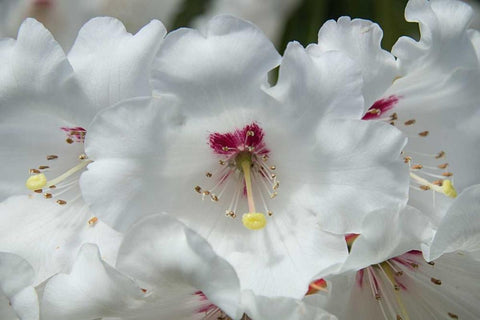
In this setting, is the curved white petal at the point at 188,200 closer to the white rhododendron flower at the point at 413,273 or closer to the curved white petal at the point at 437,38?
the white rhododendron flower at the point at 413,273

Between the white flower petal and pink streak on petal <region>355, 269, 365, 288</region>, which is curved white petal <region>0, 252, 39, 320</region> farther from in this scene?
pink streak on petal <region>355, 269, 365, 288</region>

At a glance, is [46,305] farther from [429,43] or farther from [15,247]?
[429,43]

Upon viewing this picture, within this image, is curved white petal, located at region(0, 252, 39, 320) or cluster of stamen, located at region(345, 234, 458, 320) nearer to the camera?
curved white petal, located at region(0, 252, 39, 320)

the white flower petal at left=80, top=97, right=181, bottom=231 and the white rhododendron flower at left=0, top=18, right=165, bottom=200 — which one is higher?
the white rhododendron flower at left=0, top=18, right=165, bottom=200

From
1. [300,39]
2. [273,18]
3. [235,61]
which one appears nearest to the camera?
[235,61]

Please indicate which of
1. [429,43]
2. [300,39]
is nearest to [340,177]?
[429,43]

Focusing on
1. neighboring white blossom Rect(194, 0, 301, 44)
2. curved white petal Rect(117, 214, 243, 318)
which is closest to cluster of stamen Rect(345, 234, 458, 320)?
curved white petal Rect(117, 214, 243, 318)
